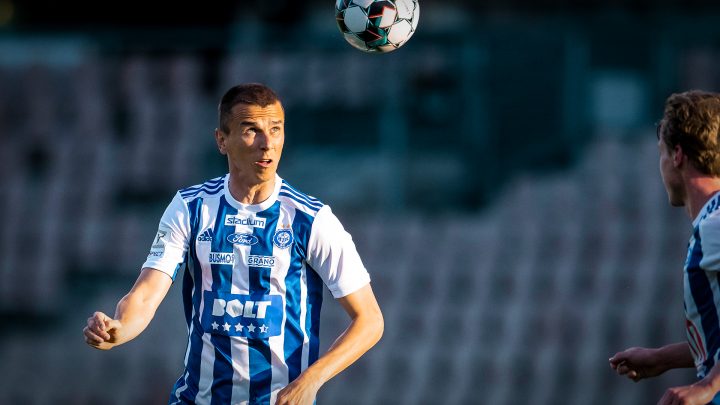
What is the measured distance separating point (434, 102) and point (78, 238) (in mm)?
4173

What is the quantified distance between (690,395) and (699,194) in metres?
0.86

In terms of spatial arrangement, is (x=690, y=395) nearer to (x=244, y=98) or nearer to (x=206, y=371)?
(x=206, y=371)

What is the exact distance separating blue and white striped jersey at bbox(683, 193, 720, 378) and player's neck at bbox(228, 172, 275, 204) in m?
1.84

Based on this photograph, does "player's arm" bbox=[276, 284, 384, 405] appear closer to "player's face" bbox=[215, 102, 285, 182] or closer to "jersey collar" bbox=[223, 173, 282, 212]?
"jersey collar" bbox=[223, 173, 282, 212]

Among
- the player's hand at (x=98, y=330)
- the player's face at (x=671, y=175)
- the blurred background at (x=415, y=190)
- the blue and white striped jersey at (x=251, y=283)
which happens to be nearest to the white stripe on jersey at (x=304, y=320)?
the blue and white striped jersey at (x=251, y=283)

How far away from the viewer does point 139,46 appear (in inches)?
575

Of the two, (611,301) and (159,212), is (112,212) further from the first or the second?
(611,301)

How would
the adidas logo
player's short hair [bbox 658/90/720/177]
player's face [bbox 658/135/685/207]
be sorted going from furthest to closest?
the adidas logo, player's face [bbox 658/135/685/207], player's short hair [bbox 658/90/720/177]

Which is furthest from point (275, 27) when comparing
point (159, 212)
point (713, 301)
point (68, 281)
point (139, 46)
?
point (713, 301)

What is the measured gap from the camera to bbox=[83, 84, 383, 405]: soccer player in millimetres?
5484

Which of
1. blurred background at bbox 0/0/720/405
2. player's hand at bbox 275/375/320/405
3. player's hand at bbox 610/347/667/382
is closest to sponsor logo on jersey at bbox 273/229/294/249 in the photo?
player's hand at bbox 275/375/320/405

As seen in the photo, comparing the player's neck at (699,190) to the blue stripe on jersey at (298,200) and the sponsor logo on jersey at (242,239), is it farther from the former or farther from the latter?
the sponsor logo on jersey at (242,239)

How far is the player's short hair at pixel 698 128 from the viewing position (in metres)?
4.90

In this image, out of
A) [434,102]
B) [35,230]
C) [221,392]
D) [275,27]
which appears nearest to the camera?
[221,392]
